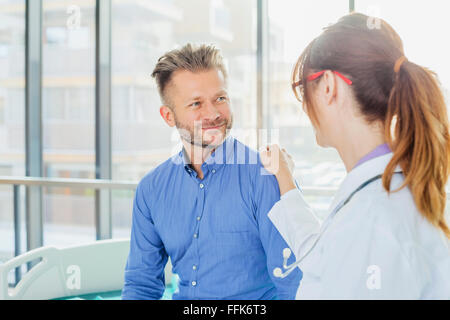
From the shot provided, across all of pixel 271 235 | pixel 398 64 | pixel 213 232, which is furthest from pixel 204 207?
pixel 398 64

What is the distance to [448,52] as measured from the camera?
2307mm

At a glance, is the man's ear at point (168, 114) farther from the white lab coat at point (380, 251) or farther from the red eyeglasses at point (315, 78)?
the white lab coat at point (380, 251)

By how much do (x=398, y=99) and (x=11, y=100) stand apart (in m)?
2.95

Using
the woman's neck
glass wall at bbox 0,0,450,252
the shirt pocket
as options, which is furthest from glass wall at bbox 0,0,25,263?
the woman's neck

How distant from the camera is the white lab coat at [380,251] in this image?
0.60 meters

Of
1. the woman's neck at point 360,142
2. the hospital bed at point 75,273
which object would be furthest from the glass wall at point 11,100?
the woman's neck at point 360,142

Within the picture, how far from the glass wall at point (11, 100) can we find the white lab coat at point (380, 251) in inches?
110

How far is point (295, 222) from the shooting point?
0.92 metres

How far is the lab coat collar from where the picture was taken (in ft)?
2.24

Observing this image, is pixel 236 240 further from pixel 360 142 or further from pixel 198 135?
pixel 360 142

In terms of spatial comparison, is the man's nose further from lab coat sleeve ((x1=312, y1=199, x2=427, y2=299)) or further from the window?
the window

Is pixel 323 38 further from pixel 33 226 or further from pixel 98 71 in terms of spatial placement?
pixel 33 226

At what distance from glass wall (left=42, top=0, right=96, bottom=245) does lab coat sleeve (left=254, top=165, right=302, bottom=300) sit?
78.3 inches

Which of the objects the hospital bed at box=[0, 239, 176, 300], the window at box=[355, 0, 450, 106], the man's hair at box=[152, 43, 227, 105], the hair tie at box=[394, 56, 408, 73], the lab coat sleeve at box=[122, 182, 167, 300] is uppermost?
the window at box=[355, 0, 450, 106]
